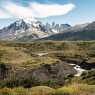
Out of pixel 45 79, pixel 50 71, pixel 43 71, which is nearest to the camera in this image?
pixel 45 79

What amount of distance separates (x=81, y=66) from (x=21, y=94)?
187405mm

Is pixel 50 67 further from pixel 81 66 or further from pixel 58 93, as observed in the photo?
pixel 58 93

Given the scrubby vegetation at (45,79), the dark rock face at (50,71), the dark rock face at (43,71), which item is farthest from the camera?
the dark rock face at (43,71)

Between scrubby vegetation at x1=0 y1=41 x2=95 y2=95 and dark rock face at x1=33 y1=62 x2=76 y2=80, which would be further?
dark rock face at x1=33 y1=62 x2=76 y2=80

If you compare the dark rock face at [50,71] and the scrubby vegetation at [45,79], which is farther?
the dark rock face at [50,71]

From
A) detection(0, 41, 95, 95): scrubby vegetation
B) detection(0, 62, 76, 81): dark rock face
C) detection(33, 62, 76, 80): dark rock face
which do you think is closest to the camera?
detection(0, 41, 95, 95): scrubby vegetation

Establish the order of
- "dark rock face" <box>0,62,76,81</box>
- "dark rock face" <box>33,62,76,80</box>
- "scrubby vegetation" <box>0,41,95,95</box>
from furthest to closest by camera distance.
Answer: "dark rock face" <box>0,62,76,81</box> < "dark rock face" <box>33,62,76,80</box> < "scrubby vegetation" <box>0,41,95,95</box>

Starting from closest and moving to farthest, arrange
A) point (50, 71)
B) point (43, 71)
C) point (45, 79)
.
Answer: point (45, 79)
point (43, 71)
point (50, 71)

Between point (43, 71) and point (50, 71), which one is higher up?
point (43, 71)

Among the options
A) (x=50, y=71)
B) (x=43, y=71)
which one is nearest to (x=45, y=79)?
(x=43, y=71)

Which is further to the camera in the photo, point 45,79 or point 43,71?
point 43,71

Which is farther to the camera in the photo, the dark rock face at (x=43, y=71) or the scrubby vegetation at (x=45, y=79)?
the dark rock face at (x=43, y=71)

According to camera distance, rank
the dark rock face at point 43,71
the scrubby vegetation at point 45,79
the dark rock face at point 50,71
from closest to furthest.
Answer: the scrubby vegetation at point 45,79 → the dark rock face at point 50,71 → the dark rock face at point 43,71

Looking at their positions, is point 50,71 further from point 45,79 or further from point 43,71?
point 45,79
